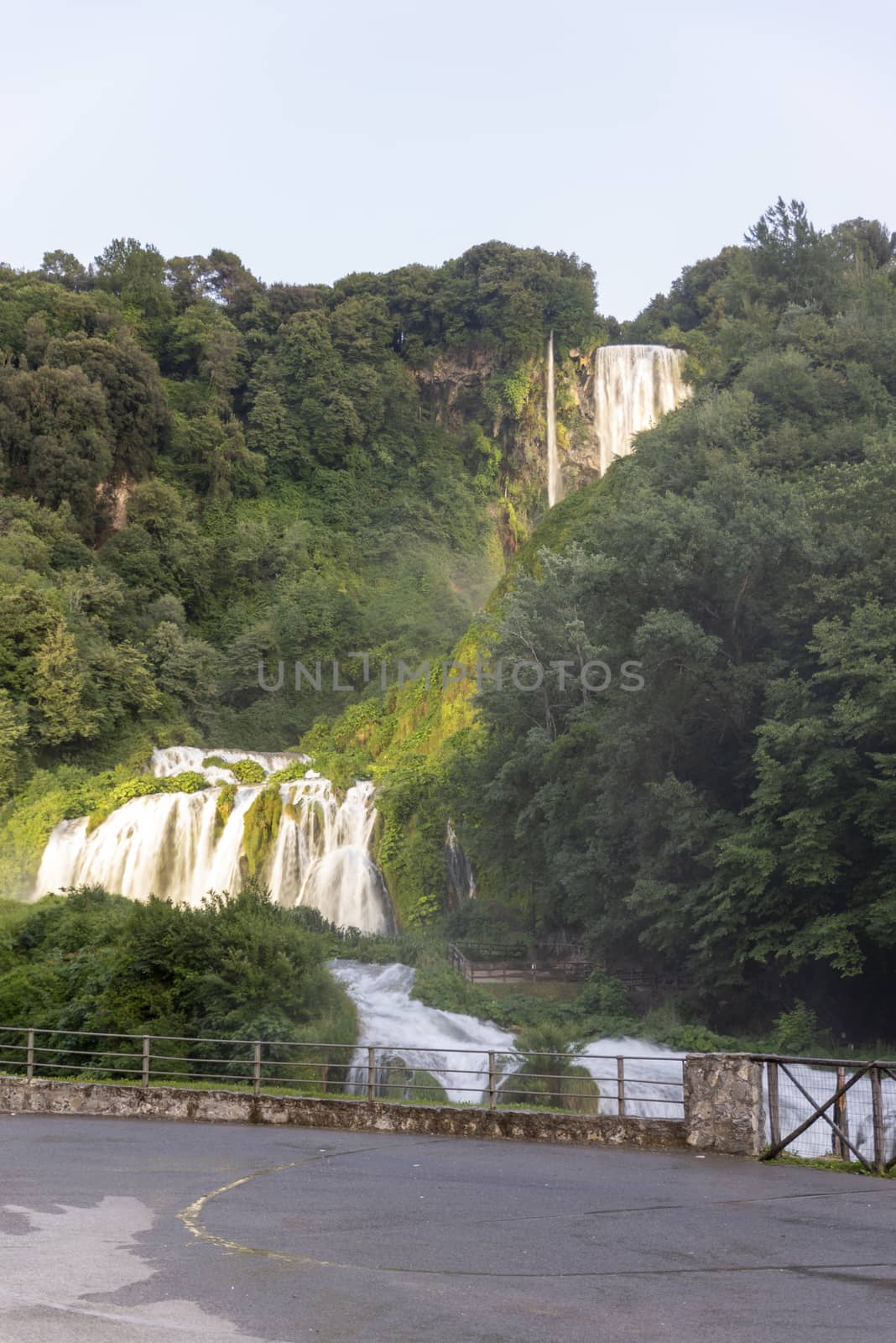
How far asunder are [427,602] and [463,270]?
24.9m

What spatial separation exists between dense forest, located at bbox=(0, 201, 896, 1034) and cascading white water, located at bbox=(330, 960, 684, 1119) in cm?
398

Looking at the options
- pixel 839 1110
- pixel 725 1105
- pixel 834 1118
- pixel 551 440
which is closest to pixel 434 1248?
pixel 839 1110

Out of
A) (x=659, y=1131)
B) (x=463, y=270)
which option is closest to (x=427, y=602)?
(x=463, y=270)

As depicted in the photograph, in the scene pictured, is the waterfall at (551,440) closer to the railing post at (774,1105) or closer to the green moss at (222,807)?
the green moss at (222,807)

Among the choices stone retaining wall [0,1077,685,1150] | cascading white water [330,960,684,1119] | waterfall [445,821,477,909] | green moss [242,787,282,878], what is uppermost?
green moss [242,787,282,878]

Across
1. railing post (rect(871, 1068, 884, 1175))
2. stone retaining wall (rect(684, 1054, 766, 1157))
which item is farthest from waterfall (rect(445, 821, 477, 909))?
railing post (rect(871, 1068, 884, 1175))

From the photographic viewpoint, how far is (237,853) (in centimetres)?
5134

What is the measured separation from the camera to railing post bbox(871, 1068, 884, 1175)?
12562 millimetres

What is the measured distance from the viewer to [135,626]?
73438 mm

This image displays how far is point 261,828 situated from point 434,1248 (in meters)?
42.9

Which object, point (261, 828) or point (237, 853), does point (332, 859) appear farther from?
point (237, 853)

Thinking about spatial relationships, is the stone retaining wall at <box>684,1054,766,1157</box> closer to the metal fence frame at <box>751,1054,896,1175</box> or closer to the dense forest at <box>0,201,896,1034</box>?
the metal fence frame at <box>751,1054,896,1175</box>

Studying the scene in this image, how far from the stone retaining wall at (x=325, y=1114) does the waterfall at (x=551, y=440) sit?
2815 inches

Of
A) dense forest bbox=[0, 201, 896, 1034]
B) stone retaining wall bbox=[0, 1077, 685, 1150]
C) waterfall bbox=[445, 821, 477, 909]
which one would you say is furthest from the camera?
waterfall bbox=[445, 821, 477, 909]
